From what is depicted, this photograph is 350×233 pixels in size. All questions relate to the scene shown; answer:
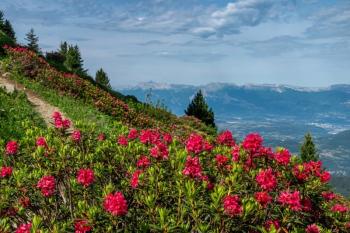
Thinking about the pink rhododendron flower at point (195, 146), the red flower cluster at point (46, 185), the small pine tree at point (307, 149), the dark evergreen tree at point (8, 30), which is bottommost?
the small pine tree at point (307, 149)

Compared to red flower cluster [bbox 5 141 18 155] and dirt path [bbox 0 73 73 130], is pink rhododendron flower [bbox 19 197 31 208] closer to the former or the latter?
red flower cluster [bbox 5 141 18 155]

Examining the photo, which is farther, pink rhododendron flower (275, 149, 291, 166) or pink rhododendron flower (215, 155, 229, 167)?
pink rhododendron flower (215, 155, 229, 167)

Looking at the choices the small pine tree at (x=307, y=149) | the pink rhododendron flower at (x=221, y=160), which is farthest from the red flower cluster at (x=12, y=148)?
the small pine tree at (x=307, y=149)

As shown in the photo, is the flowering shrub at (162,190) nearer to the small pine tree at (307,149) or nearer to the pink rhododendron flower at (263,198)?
the pink rhododendron flower at (263,198)

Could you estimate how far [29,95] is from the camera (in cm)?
2938

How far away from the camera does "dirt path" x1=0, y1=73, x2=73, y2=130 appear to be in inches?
1023

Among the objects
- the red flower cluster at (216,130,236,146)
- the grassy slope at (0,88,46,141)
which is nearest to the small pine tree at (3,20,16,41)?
the grassy slope at (0,88,46,141)

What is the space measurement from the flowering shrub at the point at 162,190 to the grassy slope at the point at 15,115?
29.3ft

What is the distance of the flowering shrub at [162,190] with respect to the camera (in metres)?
6.42

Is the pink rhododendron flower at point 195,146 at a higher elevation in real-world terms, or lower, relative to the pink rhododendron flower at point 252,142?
lower

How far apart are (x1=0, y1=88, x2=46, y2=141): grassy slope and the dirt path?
0.66m

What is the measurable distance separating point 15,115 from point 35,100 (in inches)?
267

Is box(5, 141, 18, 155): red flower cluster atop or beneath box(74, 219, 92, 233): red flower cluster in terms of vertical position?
atop

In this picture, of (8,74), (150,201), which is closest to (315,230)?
(150,201)
